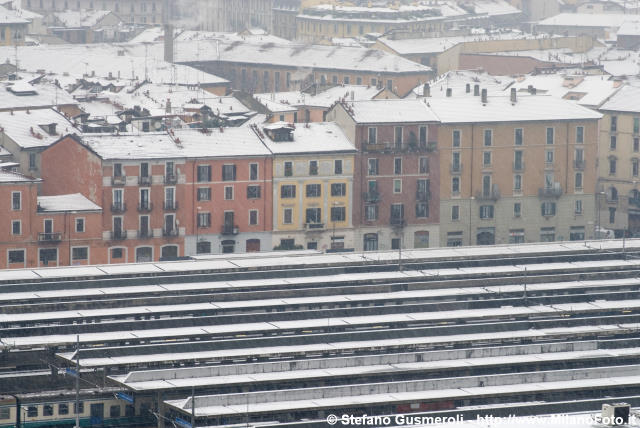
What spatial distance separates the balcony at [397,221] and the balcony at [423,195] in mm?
1967

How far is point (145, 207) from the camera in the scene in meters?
121

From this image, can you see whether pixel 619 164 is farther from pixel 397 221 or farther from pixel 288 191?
pixel 288 191

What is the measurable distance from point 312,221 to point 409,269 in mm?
19307

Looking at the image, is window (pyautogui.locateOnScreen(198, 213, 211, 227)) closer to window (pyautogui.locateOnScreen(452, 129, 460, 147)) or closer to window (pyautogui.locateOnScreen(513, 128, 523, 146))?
window (pyautogui.locateOnScreen(452, 129, 460, 147))

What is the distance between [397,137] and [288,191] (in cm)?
908

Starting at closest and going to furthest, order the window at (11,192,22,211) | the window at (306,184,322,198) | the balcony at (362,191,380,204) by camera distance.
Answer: the window at (11,192,22,211), the window at (306,184,322,198), the balcony at (362,191,380,204)

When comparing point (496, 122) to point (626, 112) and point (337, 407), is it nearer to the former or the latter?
point (626, 112)

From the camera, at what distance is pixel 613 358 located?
87375 mm

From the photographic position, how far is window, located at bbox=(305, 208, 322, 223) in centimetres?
12606

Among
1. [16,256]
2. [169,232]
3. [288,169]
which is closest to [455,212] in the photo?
[288,169]

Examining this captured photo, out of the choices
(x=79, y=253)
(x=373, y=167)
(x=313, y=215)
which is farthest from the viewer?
(x=373, y=167)

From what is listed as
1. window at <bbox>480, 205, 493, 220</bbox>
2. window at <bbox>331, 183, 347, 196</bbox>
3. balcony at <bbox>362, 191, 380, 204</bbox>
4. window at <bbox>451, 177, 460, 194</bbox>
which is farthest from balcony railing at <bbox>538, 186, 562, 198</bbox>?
window at <bbox>331, 183, 347, 196</bbox>

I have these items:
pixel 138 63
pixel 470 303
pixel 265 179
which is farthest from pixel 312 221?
pixel 138 63

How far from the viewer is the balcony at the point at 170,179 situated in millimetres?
121625
